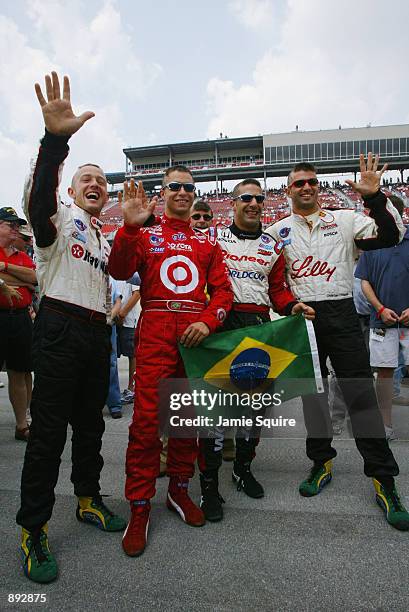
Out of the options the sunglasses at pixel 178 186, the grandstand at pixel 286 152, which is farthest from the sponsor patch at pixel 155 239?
the grandstand at pixel 286 152

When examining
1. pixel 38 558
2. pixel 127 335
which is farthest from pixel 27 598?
pixel 127 335

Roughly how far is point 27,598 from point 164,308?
150 cm

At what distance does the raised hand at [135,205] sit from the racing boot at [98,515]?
5.35 ft

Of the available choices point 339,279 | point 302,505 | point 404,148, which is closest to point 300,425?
point 302,505

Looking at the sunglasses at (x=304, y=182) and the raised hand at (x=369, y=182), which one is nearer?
the raised hand at (x=369, y=182)

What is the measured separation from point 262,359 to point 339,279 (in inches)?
29.8

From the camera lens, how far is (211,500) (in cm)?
244

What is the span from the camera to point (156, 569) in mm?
1911

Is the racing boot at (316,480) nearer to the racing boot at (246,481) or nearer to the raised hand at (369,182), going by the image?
the racing boot at (246,481)

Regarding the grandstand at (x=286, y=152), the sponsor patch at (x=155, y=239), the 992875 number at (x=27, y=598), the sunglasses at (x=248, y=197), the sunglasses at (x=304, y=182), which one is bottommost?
the 992875 number at (x=27, y=598)

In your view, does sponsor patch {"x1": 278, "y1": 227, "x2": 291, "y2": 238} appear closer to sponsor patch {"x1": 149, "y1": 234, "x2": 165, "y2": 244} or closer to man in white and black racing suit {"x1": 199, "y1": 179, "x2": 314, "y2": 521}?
man in white and black racing suit {"x1": 199, "y1": 179, "x2": 314, "y2": 521}

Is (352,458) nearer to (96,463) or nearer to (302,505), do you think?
(302,505)

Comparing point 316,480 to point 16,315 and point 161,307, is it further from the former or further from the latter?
point 16,315

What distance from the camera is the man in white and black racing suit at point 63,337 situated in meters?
Answer: 1.89
